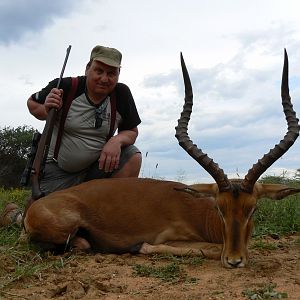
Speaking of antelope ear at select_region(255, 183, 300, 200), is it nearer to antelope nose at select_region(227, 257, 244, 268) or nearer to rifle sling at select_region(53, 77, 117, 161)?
antelope nose at select_region(227, 257, 244, 268)

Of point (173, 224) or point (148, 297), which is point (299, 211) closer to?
point (173, 224)

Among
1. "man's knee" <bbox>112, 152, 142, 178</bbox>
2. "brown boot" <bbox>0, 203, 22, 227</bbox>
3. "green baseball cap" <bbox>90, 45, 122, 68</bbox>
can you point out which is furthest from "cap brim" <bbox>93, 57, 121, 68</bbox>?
"brown boot" <bbox>0, 203, 22, 227</bbox>

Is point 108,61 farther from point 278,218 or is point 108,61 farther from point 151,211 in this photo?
point 278,218

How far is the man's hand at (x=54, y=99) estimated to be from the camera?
274 inches

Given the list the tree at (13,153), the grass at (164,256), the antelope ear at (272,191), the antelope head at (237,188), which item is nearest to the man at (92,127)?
the grass at (164,256)

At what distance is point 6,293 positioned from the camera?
418cm

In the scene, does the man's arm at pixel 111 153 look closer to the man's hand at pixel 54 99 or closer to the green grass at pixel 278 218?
the man's hand at pixel 54 99

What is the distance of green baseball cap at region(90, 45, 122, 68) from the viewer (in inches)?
284

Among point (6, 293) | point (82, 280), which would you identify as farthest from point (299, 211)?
point (6, 293)

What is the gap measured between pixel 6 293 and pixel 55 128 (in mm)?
3473

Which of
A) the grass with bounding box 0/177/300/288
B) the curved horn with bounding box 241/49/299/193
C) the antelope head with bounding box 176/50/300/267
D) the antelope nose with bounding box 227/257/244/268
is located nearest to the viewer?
the grass with bounding box 0/177/300/288

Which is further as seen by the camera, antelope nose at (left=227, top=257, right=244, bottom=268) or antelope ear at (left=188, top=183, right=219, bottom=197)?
antelope ear at (left=188, top=183, right=219, bottom=197)

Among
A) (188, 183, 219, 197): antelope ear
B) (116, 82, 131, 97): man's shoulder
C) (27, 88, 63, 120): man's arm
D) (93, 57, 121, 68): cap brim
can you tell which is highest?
(93, 57, 121, 68): cap brim

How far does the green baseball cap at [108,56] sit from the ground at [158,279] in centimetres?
272
